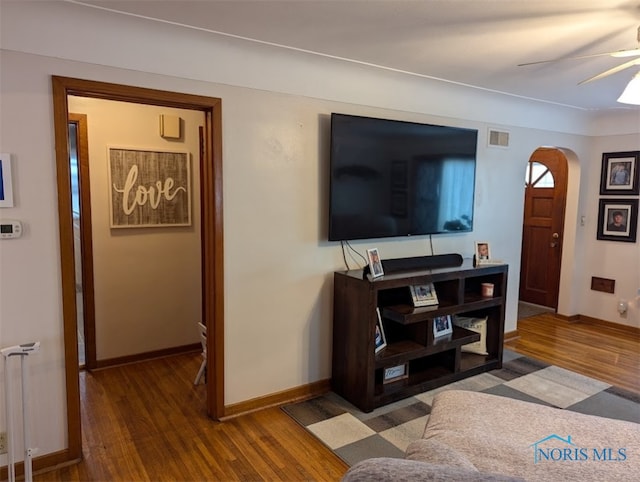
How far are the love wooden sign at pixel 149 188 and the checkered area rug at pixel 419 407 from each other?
193 cm

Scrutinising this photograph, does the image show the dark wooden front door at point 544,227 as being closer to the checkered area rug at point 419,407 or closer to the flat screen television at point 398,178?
the checkered area rug at point 419,407

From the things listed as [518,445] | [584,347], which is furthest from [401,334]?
[584,347]

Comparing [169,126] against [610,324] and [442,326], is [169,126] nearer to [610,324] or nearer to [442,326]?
[442,326]

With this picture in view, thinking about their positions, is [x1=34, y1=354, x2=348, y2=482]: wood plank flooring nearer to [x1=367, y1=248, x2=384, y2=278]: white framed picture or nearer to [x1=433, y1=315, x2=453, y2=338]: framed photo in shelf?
[x1=367, y1=248, x2=384, y2=278]: white framed picture

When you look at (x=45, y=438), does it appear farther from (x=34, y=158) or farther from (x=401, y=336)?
(x=401, y=336)

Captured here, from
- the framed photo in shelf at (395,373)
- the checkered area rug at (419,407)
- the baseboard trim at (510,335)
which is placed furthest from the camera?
the baseboard trim at (510,335)

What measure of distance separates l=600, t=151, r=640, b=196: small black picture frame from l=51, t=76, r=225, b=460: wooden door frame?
14.6ft

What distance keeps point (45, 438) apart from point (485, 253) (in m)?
3.26

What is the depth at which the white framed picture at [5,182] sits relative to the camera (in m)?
2.06

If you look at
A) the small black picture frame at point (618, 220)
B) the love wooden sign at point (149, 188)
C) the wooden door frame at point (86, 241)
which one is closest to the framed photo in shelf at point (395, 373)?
the love wooden sign at point (149, 188)

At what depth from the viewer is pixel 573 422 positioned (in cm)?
161

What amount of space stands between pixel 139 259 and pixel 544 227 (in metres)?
4.75

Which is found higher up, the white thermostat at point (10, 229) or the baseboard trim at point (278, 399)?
the white thermostat at point (10, 229)

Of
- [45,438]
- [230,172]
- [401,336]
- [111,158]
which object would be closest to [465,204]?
[401,336]
